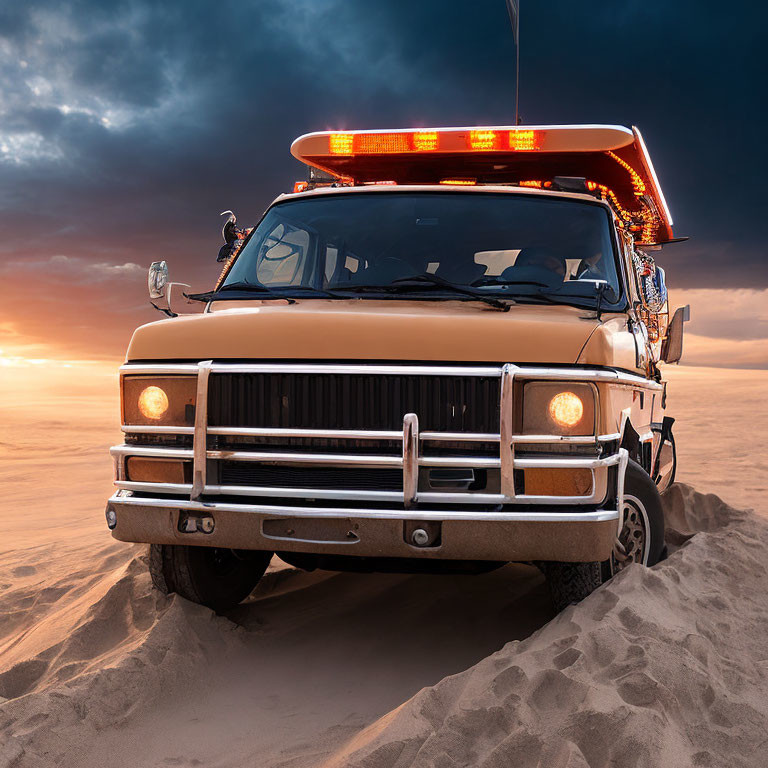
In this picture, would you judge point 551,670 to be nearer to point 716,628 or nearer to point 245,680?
point 716,628

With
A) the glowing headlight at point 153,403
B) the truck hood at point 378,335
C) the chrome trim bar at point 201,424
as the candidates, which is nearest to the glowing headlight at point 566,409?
the truck hood at point 378,335

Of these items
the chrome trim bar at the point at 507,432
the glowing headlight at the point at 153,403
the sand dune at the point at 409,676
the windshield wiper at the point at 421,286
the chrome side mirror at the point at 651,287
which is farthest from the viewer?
the chrome side mirror at the point at 651,287

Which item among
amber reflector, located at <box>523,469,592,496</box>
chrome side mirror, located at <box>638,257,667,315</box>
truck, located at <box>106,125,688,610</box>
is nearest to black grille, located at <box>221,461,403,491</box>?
truck, located at <box>106,125,688,610</box>

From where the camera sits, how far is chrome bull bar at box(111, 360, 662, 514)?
145 inches

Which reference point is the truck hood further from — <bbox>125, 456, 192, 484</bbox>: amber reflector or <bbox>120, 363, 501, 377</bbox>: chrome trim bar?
<bbox>125, 456, 192, 484</bbox>: amber reflector

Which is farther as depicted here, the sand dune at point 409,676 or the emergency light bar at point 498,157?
the emergency light bar at point 498,157

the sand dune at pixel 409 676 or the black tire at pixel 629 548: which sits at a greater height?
the black tire at pixel 629 548

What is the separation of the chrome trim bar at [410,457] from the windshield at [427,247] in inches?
42.6

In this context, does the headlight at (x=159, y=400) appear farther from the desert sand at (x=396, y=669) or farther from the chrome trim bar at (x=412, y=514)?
the desert sand at (x=396, y=669)

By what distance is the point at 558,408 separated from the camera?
12.2 feet

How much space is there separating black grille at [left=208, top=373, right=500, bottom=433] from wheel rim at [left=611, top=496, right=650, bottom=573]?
134cm

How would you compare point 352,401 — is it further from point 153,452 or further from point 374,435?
point 153,452

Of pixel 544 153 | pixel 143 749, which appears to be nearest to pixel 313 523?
pixel 143 749

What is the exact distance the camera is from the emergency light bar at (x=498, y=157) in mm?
5832
